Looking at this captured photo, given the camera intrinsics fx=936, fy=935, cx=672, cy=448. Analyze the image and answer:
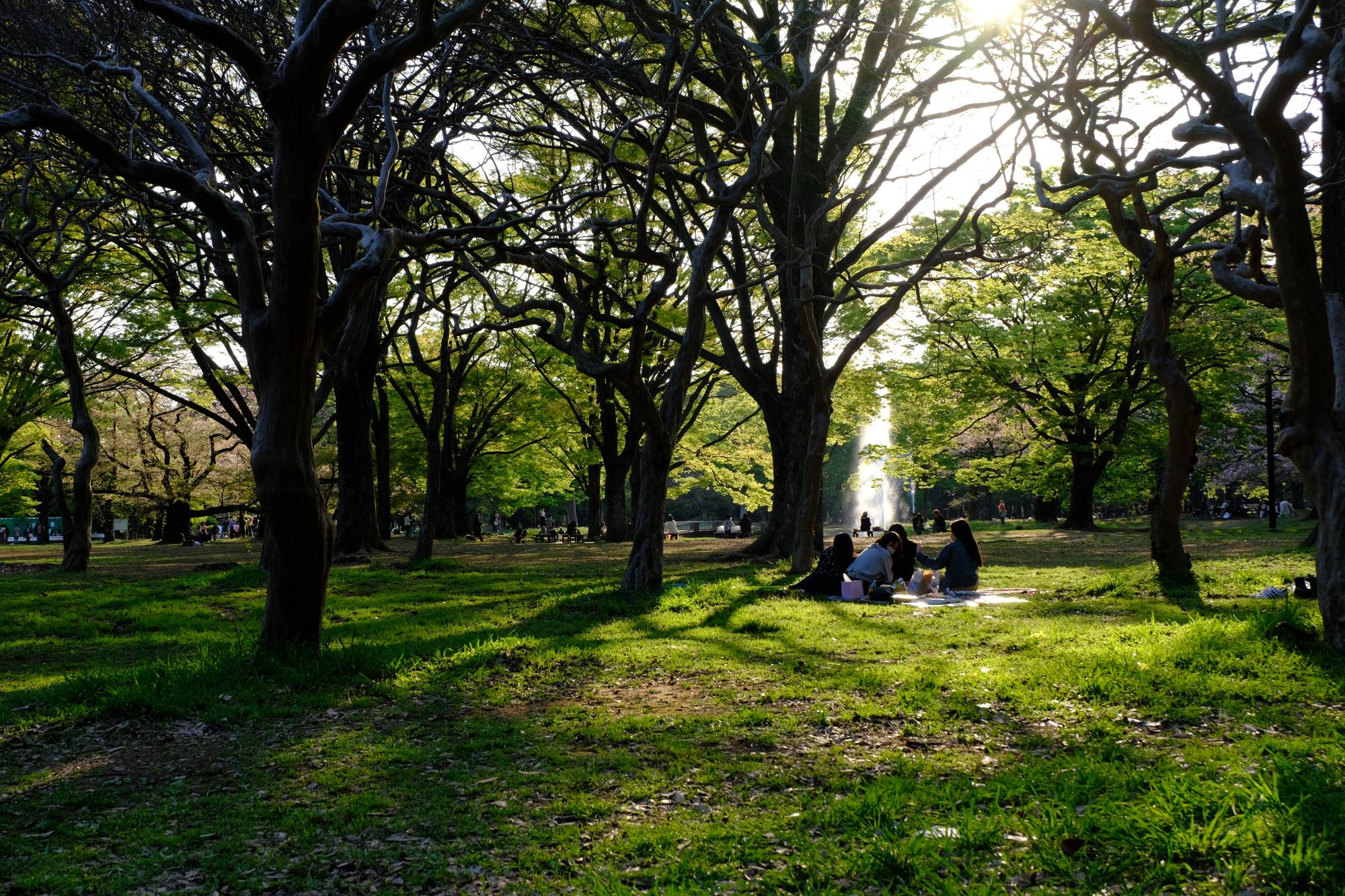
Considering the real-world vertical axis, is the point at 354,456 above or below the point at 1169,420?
above

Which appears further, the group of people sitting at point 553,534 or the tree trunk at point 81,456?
the group of people sitting at point 553,534

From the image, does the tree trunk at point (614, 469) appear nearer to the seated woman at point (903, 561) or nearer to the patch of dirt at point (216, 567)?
the patch of dirt at point (216, 567)

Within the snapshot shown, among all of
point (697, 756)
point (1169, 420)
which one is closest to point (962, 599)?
point (1169, 420)

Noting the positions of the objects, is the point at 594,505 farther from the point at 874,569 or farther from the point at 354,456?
the point at 874,569

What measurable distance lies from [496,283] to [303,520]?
21008 millimetres

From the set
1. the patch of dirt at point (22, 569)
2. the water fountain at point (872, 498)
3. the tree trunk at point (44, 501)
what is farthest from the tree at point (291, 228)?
the water fountain at point (872, 498)

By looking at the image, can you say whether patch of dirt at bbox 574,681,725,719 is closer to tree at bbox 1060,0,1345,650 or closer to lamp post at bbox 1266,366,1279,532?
tree at bbox 1060,0,1345,650

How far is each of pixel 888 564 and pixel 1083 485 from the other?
857 inches

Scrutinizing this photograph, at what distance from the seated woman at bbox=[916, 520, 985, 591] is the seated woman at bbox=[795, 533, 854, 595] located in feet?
4.45

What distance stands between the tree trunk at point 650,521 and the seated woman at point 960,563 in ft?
13.4

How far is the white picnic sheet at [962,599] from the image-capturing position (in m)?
11.9

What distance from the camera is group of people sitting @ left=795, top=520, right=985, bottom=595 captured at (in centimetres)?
1281

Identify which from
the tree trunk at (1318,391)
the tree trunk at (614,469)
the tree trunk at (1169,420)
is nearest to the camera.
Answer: the tree trunk at (1318,391)

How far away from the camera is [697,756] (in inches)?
213
